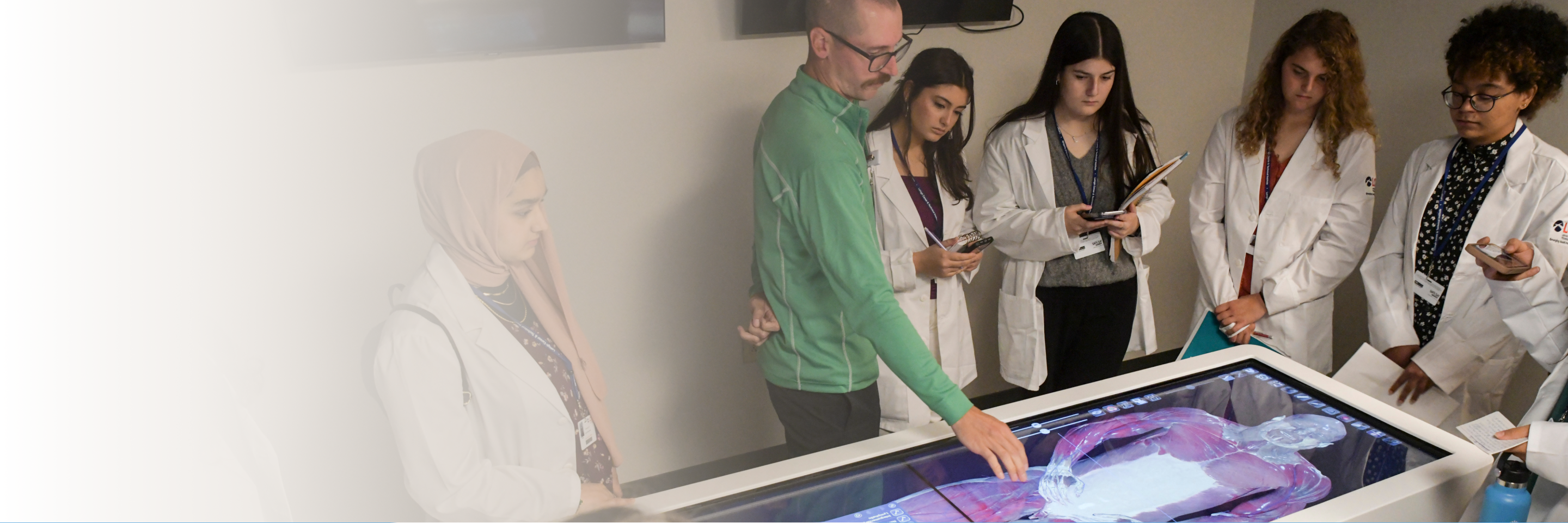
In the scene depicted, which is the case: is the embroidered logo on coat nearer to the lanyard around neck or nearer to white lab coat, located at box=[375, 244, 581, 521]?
the lanyard around neck

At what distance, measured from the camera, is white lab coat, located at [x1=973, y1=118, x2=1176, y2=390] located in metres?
2.43

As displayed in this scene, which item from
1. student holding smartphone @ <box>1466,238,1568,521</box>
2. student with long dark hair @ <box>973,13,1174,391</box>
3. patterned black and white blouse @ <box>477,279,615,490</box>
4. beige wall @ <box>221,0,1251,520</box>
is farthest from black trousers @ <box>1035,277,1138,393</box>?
patterned black and white blouse @ <box>477,279,615,490</box>

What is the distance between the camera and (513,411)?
129 centimetres

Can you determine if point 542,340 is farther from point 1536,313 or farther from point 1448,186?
point 1448,186

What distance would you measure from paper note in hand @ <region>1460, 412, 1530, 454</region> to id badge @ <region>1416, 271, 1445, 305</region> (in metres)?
0.83

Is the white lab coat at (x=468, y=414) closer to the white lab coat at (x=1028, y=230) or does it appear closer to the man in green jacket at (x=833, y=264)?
the man in green jacket at (x=833, y=264)

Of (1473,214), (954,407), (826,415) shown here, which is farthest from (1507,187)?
(826,415)

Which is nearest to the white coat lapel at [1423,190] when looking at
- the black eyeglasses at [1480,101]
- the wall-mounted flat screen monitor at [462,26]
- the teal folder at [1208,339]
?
the black eyeglasses at [1480,101]

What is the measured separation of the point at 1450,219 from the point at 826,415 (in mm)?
1818

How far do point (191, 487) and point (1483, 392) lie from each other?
2989 mm

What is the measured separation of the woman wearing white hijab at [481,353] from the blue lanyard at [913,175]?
4.05ft

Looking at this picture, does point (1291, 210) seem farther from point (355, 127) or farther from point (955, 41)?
point (355, 127)

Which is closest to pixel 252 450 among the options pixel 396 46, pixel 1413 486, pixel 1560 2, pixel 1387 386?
pixel 396 46

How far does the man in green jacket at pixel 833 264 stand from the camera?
1.56 metres
